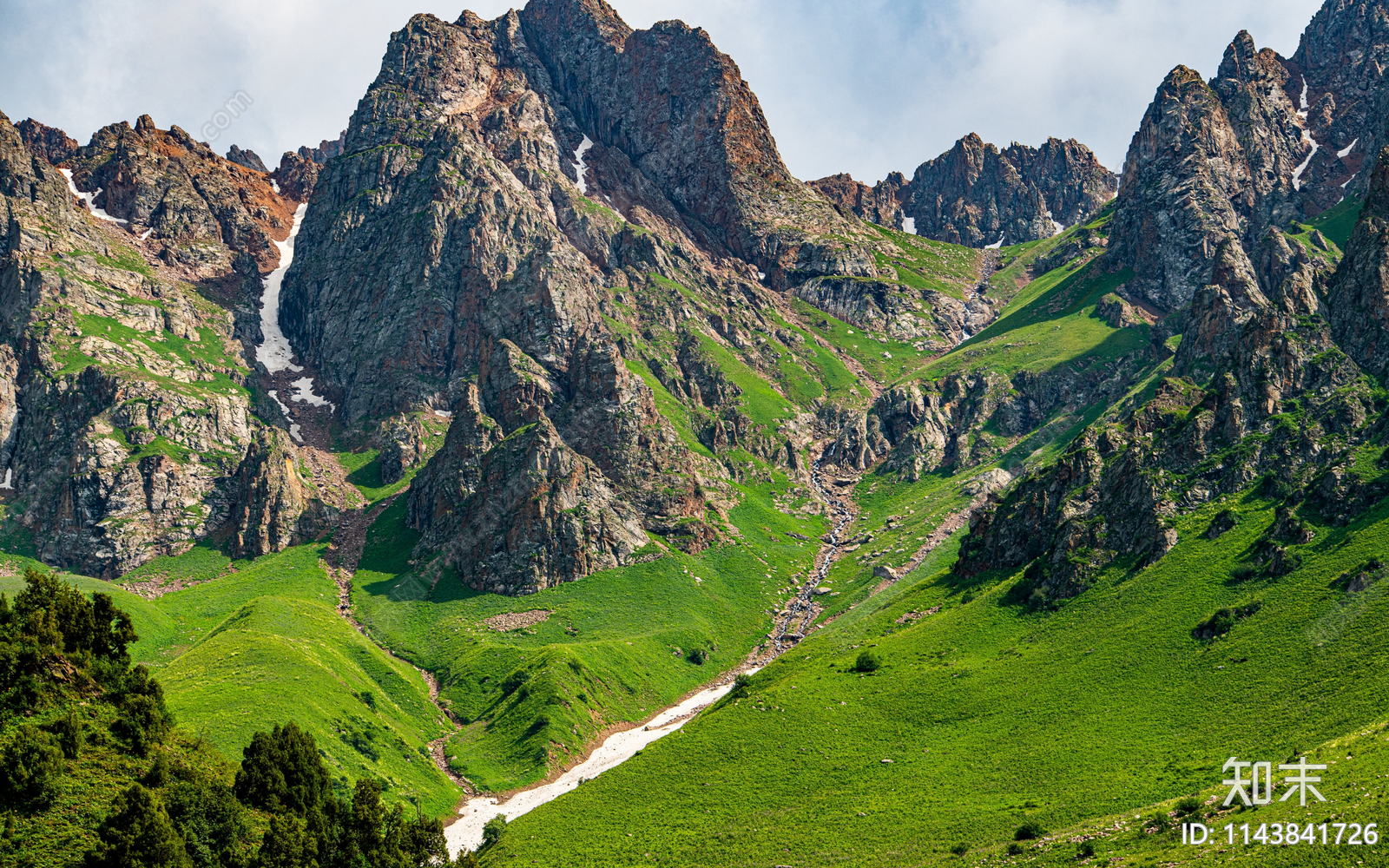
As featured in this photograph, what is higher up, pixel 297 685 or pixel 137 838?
pixel 297 685

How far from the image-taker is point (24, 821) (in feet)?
241

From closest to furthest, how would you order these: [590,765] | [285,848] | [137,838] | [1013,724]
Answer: [137,838] < [285,848] < [1013,724] < [590,765]

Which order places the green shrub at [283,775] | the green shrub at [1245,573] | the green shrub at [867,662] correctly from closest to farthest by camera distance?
the green shrub at [283,775] → the green shrub at [1245,573] → the green shrub at [867,662]

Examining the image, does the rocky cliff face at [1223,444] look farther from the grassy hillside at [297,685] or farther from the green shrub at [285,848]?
the green shrub at [285,848]

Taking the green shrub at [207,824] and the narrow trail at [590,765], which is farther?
the narrow trail at [590,765]

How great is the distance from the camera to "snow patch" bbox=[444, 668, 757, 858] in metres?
131

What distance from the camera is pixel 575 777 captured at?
14888cm

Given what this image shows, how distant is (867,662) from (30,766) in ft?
355

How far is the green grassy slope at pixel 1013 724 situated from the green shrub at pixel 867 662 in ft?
5.76

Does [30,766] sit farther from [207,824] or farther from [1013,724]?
[1013,724]

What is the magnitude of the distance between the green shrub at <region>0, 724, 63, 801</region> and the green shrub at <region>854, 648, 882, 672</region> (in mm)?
105317

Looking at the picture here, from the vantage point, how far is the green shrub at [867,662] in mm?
143000

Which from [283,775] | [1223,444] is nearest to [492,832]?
[283,775]

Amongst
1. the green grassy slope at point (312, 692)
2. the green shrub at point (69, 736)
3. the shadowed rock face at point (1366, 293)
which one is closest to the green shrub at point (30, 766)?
the green shrub at point (69, 736)
